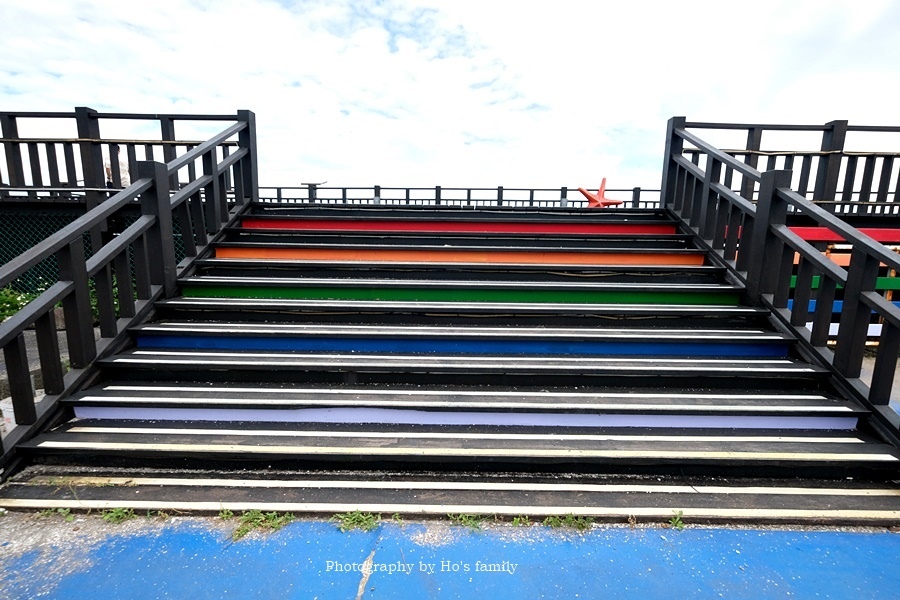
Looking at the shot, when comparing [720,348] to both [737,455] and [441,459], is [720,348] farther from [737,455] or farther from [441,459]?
[441,459]

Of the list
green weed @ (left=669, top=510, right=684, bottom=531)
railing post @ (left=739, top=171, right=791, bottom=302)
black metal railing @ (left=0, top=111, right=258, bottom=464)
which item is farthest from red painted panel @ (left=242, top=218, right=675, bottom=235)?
green weed @ (left=669, top=510, right=684, bottom=531)

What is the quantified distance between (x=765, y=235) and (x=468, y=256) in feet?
7.70

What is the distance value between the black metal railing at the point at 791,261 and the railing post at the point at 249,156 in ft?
15.4

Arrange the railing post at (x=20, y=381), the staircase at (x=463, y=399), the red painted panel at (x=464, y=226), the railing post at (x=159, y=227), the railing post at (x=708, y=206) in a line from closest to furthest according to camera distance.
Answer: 1. the staircase at (x=463, y=399)
2. the railing post at (x=20, y=381)
3. the railing post at (x=159, y=227)
4. the railing post at (x=708, y=206)
5. the red painted panel at (x=464, y=226)

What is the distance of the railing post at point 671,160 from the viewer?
183 inches

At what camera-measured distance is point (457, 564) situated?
1.56 metres

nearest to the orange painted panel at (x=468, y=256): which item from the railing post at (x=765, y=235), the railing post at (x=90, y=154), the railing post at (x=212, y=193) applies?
the railing post at (x=212, y=193)

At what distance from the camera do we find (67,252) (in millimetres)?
2334

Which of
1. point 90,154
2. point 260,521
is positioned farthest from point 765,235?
point 90,154

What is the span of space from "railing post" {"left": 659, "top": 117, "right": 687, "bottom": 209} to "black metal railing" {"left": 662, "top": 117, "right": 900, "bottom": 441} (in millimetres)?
11

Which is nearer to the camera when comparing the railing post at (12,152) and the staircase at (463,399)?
the staircase at (463,399)

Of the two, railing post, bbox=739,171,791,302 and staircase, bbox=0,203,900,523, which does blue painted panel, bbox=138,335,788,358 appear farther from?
railing post, bbox=739,171,791,302

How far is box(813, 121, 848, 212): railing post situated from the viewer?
4.57m

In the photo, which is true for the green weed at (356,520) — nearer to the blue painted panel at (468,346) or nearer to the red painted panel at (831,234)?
the blue painted panel at (468,346)
